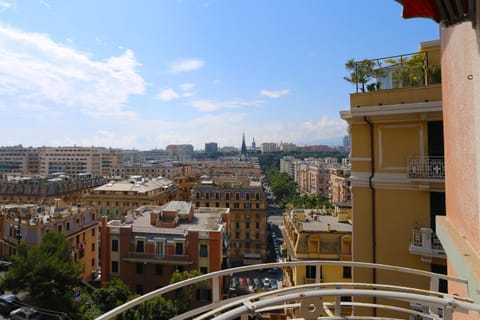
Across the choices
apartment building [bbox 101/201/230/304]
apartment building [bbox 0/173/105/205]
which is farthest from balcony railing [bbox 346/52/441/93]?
apartment building [bbox 0/173/105/205]

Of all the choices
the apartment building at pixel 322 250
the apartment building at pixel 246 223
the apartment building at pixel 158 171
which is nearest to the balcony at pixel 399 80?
the apartment building at pixel 322 250

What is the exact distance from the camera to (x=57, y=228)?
2648 cm

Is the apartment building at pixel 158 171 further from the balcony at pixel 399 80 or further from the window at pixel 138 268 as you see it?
the balcony at pixel 399 80

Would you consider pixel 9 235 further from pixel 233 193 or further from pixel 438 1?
pixel 438 1

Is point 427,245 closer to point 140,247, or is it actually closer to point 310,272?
point 310,272

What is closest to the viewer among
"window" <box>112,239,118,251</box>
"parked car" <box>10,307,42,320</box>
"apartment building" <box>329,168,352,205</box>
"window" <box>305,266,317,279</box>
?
"window" <box>305,266,317,279</box>

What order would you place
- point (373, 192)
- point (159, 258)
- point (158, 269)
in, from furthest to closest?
point (158, 269) < point (159, 258) < point (373, 192)

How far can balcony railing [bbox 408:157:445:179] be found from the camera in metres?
7.30

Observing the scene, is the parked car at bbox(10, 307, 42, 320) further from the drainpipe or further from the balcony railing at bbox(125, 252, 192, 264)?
the drainpipe

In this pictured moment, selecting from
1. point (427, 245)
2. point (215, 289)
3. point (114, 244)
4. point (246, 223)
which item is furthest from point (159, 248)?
point (215, 289)

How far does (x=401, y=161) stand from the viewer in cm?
786

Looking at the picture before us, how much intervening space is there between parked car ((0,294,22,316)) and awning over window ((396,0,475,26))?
1049 inches

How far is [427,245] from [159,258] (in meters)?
20.6

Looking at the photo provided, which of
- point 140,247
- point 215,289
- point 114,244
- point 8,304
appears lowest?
point 8,304
